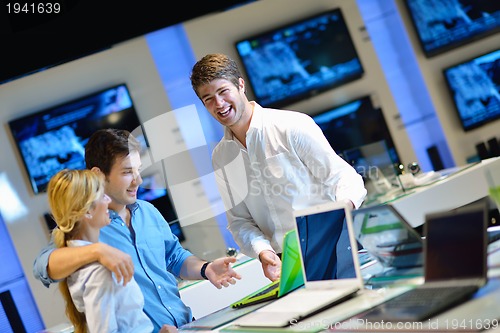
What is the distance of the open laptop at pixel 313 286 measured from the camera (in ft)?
6.81

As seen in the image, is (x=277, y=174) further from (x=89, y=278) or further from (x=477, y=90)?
(x=477, y=90)

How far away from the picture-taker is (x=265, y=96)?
19.6 feet

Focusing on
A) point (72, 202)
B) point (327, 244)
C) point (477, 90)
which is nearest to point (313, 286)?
point (327, 244)

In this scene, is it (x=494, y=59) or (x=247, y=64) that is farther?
(x=494, y=59)

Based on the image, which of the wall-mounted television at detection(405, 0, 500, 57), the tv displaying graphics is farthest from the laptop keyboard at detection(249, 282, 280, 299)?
the wall-mounted television at detection(405, 0, 500, 57)

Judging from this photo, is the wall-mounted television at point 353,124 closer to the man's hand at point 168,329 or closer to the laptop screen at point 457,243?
the man's hand at point 168,329

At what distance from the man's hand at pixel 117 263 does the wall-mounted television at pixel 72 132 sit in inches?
111

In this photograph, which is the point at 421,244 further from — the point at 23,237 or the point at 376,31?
the point at 376,31

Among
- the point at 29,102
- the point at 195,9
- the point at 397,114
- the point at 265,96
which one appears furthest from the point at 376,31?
the point at 29,102

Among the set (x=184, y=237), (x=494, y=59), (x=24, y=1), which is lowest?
(x=184, y=237)

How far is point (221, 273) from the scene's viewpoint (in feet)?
9.74

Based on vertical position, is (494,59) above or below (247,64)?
below

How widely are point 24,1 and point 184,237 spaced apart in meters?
1.97

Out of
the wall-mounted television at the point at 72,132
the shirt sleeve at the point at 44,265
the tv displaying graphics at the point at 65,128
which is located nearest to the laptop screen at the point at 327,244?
the shirt sleeve at the point at 44,265
